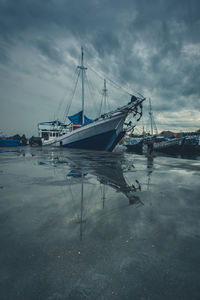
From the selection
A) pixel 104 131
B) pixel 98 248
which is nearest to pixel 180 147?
pixel 104 131

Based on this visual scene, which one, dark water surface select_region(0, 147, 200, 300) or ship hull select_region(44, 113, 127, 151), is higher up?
ship hull select_region(44, 113, 127, 151)

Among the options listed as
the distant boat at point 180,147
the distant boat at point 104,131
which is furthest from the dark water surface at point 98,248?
the distant boat at point 180,147

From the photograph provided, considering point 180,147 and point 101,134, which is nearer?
point 101,134

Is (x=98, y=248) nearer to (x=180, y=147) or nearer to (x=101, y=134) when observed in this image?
(x=101, y=134)

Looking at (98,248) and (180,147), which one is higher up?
(180,147)

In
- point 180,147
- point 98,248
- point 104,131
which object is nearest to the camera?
A: point 98,248

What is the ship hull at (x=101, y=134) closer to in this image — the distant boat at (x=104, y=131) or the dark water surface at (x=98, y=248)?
the distant boat at (x=104, y=131)

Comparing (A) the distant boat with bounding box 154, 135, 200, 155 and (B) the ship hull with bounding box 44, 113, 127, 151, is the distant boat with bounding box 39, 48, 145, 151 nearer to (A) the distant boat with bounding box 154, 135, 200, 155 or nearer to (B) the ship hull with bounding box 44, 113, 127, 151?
(B) the ship hull with bounding box 44, 113, 127, 151

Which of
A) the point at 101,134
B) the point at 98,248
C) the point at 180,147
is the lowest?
the point at 98,248

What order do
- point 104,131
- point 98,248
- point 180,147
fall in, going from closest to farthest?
point 98,248 < point 104,131 < point 180,147

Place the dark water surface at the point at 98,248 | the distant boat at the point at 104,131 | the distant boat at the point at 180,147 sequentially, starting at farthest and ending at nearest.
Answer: the distant boat at the point at 180,147 → the distant boat at the point at 104,131 → the dark water surface at the point at 98,248

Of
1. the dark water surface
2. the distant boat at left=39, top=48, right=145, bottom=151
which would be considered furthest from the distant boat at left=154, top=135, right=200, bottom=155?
the dark water surface

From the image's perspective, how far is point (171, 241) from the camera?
83.0 inches

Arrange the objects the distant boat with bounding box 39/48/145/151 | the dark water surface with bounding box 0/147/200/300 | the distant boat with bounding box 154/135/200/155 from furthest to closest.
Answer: the distant boat with bounding box 154/135/200/155
the distant boat with bounding box 39/48/145/151
the dark water surface with bounding box 0/147/200/300
